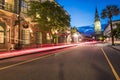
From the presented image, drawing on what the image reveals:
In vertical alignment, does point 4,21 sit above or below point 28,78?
above

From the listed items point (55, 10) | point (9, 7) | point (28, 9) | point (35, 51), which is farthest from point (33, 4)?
point (35, 51)

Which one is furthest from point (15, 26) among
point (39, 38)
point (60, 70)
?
point (60, 70)

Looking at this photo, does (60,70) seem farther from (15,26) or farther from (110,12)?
(110,12)

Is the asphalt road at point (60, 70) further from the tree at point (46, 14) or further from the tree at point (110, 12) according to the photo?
the tree at point (110, 12)

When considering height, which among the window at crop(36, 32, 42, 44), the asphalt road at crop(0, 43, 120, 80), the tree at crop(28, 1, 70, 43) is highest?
the tree at crop(28, 1, 70, 43)

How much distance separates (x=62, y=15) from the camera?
1453 inches

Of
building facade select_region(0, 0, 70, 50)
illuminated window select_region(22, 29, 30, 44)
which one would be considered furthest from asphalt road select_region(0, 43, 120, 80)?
illuminated window select_region(22, 29, 30, 44)

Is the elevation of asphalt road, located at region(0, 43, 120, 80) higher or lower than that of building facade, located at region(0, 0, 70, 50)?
lower

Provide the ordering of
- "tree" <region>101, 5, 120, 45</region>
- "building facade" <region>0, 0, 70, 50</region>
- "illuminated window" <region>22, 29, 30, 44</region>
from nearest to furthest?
"building facade" <region>0, 0, 70, 50</region>, "illuminated window" <region>22, 29, 30, 44</region>, "tree" <region>101, 5, 120, 45</region>

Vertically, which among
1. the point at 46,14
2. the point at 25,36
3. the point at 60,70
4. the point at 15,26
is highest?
the point at 46,14

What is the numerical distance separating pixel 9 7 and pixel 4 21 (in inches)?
98.3

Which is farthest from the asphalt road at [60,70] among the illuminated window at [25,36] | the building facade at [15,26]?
the illuminated window at [25,36]

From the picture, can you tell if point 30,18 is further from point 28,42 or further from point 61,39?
point 61,39

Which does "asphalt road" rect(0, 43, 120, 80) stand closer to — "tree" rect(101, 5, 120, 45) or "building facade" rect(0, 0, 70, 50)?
"building facade" rect(0, 0, 70, 50)
